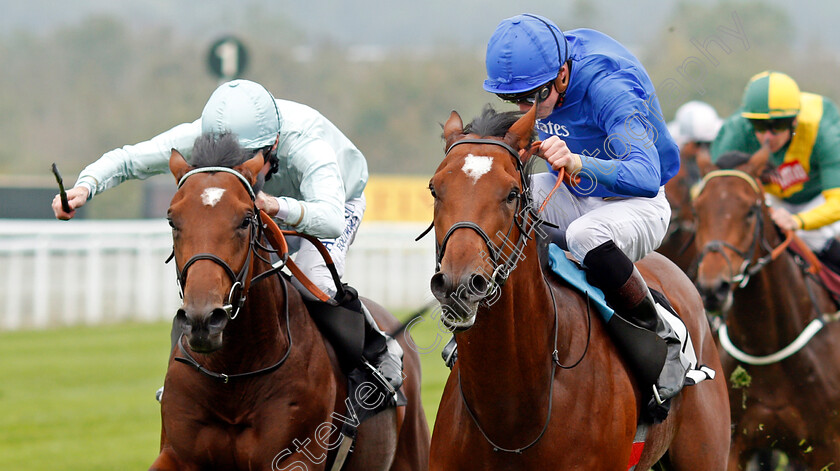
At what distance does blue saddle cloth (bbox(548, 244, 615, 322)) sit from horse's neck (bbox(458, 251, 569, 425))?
29cm

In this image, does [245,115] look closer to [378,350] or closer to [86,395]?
[378,350]

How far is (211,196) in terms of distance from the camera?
12.0ft

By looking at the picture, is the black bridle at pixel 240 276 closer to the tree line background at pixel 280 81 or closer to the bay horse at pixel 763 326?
the bay horse at pixel 763 326

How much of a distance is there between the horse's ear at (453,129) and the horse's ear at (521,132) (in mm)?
155

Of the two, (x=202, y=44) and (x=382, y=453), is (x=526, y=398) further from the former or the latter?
(x=202, y=44)

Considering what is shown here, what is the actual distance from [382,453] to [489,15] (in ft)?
234

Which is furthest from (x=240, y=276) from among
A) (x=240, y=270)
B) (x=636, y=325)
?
(x=636, y=325)

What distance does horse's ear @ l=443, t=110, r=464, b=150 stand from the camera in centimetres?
355

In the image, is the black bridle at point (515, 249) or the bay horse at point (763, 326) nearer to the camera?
the black bridle at point (515, 249)

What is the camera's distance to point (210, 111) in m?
4.23

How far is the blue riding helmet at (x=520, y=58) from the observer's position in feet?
12.5

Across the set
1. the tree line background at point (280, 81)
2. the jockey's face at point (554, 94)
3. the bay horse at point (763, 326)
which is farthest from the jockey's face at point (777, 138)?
the tree line background at point (280, 81)

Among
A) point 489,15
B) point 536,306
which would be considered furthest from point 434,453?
point 489,15

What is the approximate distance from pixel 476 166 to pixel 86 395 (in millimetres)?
6965
